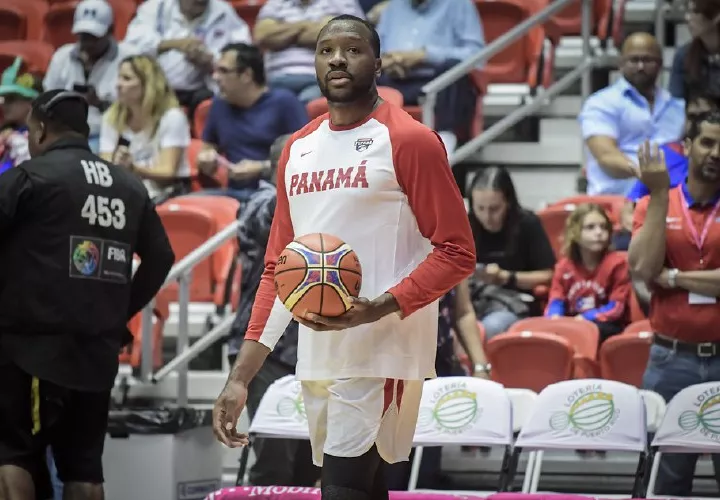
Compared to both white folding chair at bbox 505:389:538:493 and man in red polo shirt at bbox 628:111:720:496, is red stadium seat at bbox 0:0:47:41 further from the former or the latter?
man in red polo shirt at bbox 628:111:720:496

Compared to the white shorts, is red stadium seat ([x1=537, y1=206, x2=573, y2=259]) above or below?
below

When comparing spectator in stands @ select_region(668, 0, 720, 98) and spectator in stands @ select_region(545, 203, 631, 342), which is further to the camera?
spectator in stands @ select_region(668, 0, 720, 98)

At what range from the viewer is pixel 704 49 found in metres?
8.20

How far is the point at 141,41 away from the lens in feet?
33.6

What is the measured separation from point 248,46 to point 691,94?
103 inches

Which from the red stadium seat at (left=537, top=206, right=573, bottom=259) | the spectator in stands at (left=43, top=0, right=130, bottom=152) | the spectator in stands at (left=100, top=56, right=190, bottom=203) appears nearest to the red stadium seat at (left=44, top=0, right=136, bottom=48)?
the spectator in stands at (left=43, top=0, right=130, bottom=152)

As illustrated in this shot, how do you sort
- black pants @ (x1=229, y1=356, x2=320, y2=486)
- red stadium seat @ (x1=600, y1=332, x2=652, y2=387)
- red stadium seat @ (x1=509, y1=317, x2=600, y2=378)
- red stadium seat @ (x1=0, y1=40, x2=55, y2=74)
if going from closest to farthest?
1. black pants @ (x1=229, y1=356, x2=320, y2=486)
2. red stadium seat @ (x1=600, y1=332, x2=652, y2=387)
3. red stadium seat @ (x1=509, y1=317, x2=600, y2=378)
4. red stadium seat @ (x1=0, y1=40, x2=55, y2=74)

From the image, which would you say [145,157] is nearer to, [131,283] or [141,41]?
[141,41]

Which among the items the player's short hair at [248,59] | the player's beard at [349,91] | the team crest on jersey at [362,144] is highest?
the player's beard at [349,91]

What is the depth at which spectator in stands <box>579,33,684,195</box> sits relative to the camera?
8312 mm

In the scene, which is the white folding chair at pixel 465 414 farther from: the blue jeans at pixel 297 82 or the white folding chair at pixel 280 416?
the blue jeans at pixel 297 82

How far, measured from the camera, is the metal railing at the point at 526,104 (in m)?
8.10

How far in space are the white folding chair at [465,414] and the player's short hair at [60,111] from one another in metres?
1.79

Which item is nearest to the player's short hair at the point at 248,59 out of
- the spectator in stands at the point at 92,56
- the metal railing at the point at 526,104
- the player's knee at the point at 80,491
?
the metal railing at the point at 526,104
